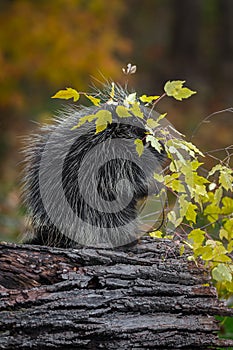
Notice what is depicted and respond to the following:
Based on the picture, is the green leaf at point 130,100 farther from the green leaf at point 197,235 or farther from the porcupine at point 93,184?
the green leaf at point 197,235

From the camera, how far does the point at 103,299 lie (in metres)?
2.79

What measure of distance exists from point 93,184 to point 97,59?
6.21m

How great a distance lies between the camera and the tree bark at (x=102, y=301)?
2658 mm

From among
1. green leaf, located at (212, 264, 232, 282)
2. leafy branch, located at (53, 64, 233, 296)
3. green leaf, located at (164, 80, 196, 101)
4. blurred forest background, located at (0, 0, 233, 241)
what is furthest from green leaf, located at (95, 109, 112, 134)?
blurred forest background, located at (0, 0, 233, 241)

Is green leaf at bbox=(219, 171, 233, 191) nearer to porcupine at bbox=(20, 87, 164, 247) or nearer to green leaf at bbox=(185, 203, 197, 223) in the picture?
green leaf at bbox=(185, 203, 197, 223)

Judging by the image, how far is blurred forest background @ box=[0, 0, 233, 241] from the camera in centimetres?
901

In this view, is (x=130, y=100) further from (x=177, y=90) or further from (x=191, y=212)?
(x=191, y=212)

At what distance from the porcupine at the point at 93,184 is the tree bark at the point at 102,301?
23 cm

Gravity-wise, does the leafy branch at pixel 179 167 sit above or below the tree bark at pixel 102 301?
above

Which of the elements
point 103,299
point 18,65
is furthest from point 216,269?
point 18,65

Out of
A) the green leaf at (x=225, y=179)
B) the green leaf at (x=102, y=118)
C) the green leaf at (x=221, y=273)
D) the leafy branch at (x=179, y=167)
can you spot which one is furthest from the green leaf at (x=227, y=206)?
the green leaf at (x=102, y=118)

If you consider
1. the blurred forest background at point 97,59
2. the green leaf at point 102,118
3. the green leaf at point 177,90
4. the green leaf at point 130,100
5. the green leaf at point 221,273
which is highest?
the blurred forest background at point 97,59

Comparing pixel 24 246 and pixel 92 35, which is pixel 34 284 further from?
pixel 92 35

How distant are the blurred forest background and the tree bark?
1032mm
